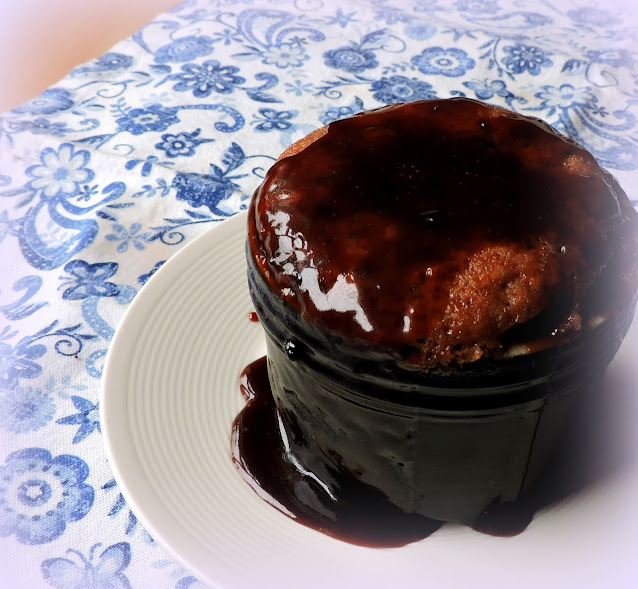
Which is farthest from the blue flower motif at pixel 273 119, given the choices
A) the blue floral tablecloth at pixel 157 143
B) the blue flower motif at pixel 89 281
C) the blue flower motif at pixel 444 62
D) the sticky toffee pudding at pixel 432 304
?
the sticky toffee pudding at pixel 432 304

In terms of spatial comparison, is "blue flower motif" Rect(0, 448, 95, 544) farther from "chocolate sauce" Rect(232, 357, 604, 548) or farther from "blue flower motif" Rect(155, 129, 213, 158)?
"blue flower motif" Rect(155, 129, 213, 158)

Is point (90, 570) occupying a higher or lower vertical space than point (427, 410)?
lower

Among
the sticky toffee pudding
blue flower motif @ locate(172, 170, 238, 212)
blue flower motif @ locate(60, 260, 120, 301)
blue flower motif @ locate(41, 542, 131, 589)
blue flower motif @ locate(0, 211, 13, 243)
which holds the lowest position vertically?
blue flower motif @ locate(41, 542, 131, 589)

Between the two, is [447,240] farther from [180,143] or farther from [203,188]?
[180,143]

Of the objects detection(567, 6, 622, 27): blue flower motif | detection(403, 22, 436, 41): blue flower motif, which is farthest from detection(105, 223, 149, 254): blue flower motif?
detection(567, 6, 622, 27): blue flower motif

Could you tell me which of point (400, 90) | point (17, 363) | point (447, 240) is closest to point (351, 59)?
point (400, 90)

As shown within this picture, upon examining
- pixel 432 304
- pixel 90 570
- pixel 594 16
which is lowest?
pixel 90 570
